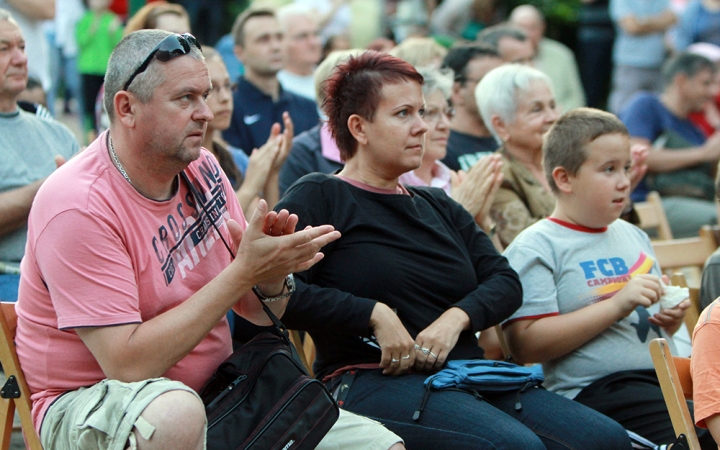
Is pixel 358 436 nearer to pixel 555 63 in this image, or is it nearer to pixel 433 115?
pixel 433 115

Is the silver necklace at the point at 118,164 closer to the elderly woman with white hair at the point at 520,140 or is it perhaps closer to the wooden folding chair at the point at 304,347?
the wooden folding chair at the point at 304,347

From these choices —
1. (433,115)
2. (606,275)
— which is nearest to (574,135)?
(606,275)

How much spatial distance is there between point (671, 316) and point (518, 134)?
4.51ft

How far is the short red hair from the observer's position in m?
3.15

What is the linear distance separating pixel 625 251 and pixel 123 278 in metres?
1.94

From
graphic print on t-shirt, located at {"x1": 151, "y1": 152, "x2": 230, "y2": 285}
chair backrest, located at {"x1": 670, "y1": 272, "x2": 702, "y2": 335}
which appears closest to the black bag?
graphic print on t-shirt, located at {"x1": 151, "y1": 152, "x2": 230, "y2": 285}

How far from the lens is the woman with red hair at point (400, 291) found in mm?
2789

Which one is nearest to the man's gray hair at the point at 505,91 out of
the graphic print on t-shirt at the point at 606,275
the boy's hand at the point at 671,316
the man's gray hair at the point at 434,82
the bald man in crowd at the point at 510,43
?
A: the man's gray hair at the point at 434,82

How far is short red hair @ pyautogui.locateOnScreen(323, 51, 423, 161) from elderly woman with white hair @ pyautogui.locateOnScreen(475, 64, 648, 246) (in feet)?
3.44

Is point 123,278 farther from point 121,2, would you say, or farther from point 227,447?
point 121,2

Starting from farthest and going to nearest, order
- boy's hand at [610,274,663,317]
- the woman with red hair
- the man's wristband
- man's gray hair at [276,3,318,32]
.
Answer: man's gray hair at [276,3,318,32] → boy's hand at [610,274,663,317] → the woman with red hair → the man's wristband

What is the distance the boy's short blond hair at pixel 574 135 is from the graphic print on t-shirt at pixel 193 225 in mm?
1347

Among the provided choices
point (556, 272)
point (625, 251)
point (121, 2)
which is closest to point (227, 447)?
point (556, 272)

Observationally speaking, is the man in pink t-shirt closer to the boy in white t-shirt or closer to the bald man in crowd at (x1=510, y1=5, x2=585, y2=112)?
the boy in white t-shirt
